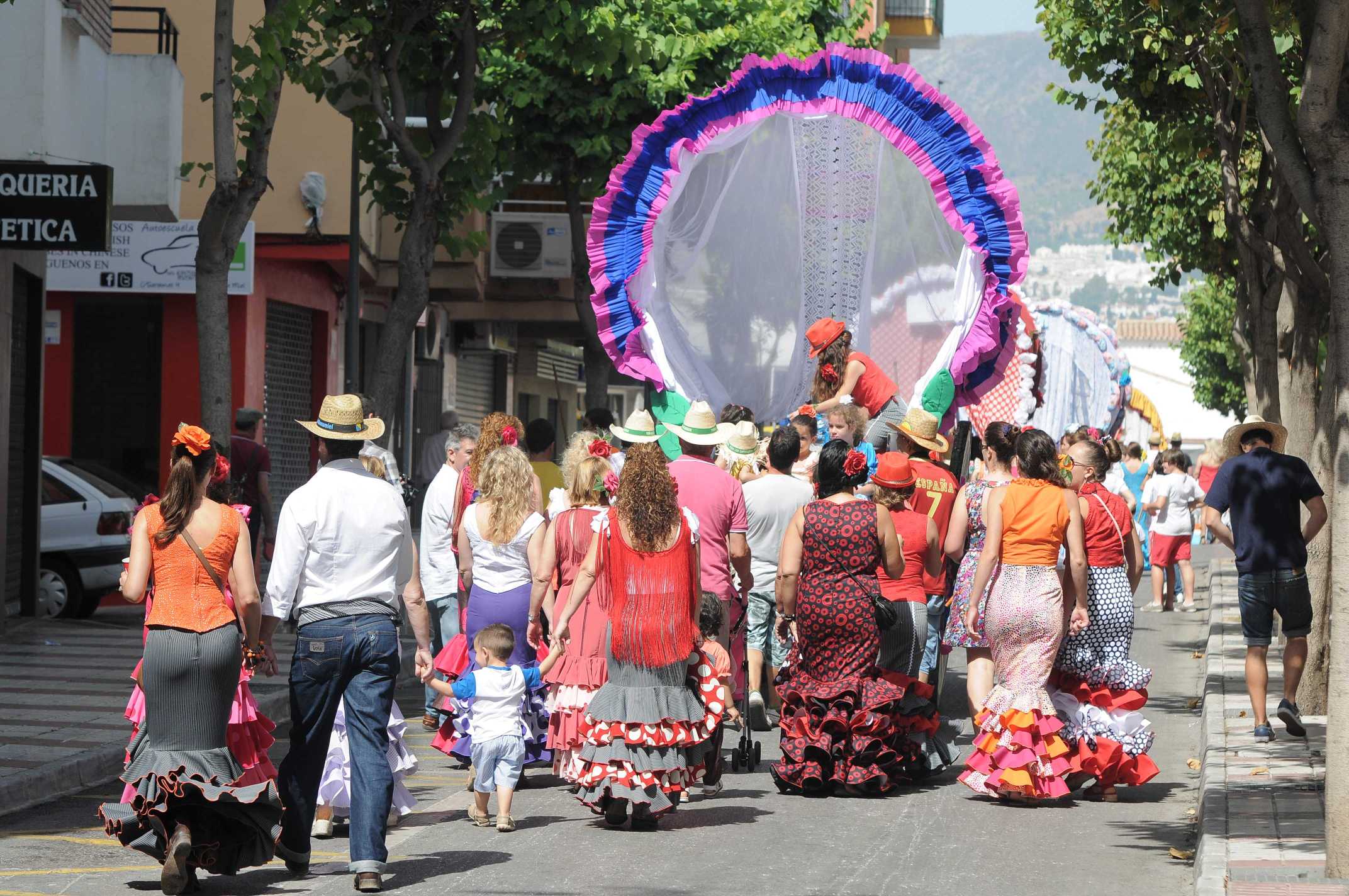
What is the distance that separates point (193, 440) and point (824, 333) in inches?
231

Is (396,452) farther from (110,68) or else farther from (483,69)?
(110,68)

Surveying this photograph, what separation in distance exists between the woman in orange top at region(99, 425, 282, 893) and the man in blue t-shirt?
6260 mm

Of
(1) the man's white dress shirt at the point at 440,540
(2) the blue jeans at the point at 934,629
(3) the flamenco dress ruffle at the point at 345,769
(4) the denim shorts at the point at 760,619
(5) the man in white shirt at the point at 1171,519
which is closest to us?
(3) the flamenco dress ruffle at the point at 345,769

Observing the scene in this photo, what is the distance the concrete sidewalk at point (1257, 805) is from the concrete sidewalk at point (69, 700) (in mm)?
5665

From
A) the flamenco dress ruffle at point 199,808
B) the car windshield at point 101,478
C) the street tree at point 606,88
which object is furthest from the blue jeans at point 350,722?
the street tree at point 606,88

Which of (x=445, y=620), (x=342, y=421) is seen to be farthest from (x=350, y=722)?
(x=445, y=620)

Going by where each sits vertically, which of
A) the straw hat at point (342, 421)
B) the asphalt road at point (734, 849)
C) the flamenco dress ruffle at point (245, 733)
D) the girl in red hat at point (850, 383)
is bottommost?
the asphalt road at point (734, 849)

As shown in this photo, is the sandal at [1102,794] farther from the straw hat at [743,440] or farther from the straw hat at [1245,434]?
the straw hat at [743,440]

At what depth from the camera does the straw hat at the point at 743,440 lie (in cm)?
1208

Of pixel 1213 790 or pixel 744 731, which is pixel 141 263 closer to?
pixel 744 731

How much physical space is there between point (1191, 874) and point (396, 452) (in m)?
21.5

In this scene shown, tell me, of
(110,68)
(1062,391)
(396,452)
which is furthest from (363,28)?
(1062,391)

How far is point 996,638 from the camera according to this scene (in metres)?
10.1

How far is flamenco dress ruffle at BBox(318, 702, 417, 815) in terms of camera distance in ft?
28.5
